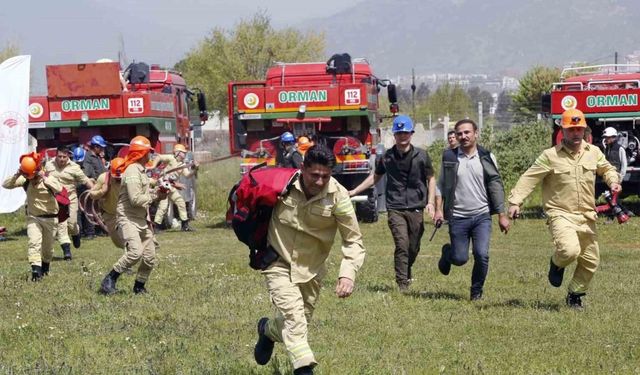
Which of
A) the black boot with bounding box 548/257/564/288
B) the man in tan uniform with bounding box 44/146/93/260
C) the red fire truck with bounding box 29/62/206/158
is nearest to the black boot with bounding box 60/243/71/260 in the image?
the man in tan uniform with bounding box 44/146/93/260

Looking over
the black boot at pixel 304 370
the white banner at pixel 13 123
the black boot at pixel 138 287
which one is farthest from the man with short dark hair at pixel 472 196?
the white banner at pixel 13 123

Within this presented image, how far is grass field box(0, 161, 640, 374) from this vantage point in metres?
8.16

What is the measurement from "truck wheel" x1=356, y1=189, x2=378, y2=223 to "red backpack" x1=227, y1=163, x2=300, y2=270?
1525 centimetres

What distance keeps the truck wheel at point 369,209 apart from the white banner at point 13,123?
6708mm

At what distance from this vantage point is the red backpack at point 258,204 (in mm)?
7254

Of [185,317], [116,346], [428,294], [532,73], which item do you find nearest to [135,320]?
[185,317]

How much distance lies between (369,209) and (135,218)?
11239 millimetres

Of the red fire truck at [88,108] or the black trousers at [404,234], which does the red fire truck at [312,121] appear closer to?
the red fire truck at [88,108]

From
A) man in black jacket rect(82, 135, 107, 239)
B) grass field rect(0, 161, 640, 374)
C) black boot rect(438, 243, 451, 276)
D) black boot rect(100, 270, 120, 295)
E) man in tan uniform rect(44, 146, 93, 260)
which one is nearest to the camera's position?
grass field rect(0, 161, 640, 374)

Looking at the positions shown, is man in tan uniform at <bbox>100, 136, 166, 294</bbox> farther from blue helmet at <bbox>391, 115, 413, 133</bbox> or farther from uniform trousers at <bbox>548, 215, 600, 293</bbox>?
uniform trousers at <bbox>548, 215, 600, 293</bbox>

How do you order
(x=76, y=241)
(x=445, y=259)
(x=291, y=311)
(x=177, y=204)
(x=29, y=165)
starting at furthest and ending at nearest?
1. (x=177, y=204)
2. (x=76, y=241)
3. (x=29, y=165)
4. (x=445, y=259)
5. (x=291, y=311)

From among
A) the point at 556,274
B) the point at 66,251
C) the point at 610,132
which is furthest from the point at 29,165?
the point at 610,132

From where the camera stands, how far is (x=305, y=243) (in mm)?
7496

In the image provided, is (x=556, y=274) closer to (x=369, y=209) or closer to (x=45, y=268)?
(x=45, y=268)
